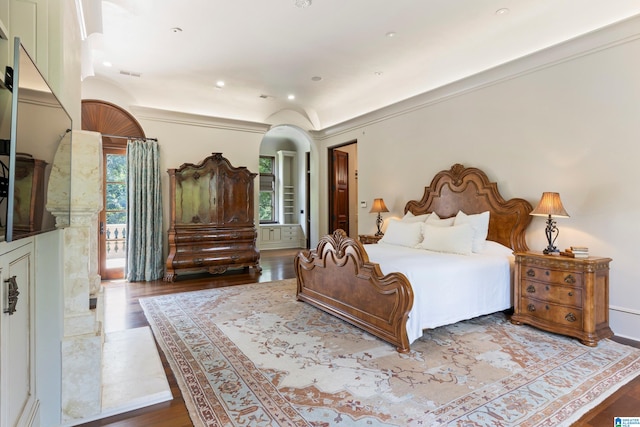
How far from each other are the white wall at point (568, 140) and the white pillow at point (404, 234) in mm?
1016

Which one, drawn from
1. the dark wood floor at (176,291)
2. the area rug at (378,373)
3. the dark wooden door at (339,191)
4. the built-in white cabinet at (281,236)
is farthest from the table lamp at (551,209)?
the built-in white cabinet at (281,236)

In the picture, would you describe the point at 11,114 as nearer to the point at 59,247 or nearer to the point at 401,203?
the point at 59,247

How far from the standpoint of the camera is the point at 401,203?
564cm

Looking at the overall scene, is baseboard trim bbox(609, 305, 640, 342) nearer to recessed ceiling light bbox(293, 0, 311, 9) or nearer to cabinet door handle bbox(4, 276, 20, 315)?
recessed ceiling light bbox(293, 0, 311, 9)

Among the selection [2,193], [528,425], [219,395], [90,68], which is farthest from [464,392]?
[90,68]

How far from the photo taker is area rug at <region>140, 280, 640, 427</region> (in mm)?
1918

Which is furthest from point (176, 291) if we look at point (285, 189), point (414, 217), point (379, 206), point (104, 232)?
point (285, 189)

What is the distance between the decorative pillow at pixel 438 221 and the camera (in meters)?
4.30

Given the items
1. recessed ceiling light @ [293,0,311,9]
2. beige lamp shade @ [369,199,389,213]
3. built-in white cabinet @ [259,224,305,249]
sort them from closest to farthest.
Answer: recessed ceiling light @ [293,0,311,9], beige lamp shade @ [369,199,389,213], built-in white cabinet @ [259,224,305,249]

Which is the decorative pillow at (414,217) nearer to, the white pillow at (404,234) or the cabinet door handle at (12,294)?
the white pillow at (404,234)

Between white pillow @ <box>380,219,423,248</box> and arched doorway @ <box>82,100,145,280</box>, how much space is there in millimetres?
4401

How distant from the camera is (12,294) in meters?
1.36

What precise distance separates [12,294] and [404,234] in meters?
3.86

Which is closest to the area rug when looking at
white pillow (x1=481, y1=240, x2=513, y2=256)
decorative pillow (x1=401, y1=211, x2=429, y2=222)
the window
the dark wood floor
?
the dark wood floor
